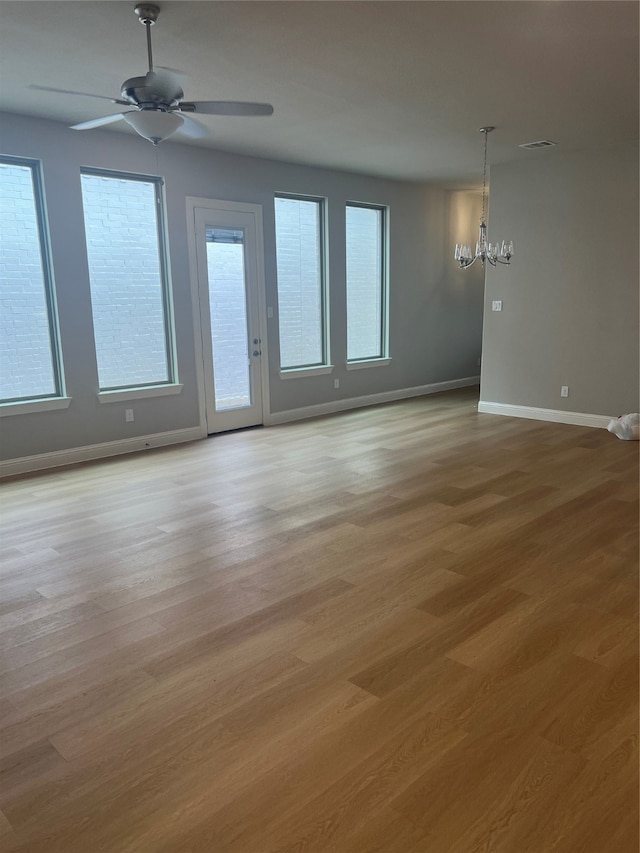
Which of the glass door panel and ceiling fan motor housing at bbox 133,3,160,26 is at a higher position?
ceiling fan motor housing at bbox 133,3,160,26

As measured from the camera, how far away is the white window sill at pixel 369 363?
7588 millimetres

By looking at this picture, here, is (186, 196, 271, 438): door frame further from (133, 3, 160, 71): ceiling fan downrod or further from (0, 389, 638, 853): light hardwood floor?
(133, 3, 160, 71): ceiling fan downrod

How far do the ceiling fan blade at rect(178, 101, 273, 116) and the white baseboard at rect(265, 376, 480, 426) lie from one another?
3.84 meters

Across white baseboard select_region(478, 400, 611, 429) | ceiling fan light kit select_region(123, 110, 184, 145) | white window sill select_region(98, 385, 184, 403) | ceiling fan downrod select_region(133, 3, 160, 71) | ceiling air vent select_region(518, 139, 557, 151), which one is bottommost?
white baseboard select_region(478, 400, 611, 429)

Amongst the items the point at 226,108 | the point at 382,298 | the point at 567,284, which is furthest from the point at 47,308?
the point at 567,284

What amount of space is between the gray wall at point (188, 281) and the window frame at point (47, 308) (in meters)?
0.05

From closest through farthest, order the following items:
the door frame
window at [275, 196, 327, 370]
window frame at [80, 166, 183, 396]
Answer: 1. window frame at [80, 166, 183, 396]
2. the door frame
3. window at [275, 196, 327, 370]

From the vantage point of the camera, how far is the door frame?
18.9ft

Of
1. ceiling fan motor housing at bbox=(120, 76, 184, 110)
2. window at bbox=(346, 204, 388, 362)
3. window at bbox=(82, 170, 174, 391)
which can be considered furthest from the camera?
window at bbox=(346, 204, 388, 362)

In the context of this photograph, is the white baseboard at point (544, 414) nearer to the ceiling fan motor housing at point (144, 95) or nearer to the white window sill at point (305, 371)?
the white window sill at point (305, 371)

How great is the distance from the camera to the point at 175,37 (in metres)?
3.21

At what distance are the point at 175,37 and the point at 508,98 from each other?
2.34 meters

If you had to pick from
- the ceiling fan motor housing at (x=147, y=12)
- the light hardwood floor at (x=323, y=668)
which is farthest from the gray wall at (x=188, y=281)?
the ceiling fan motor housing at (x=147, y=12)

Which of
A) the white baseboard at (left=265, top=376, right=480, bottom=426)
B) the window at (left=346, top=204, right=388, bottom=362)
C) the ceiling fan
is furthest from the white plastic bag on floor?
the ceiling fan
